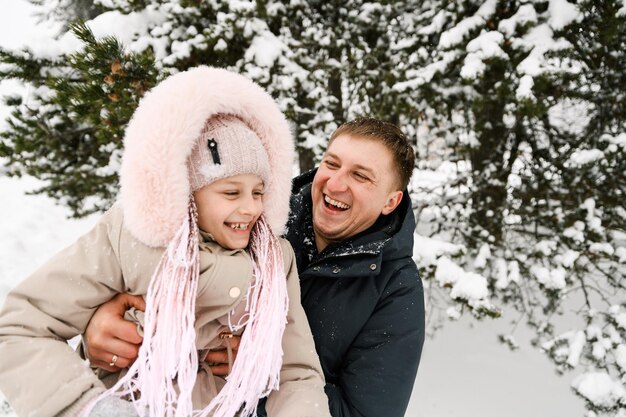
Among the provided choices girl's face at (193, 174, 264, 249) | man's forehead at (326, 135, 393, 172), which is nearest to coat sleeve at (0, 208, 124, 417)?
girl's face at (193, 174, 264, 249)

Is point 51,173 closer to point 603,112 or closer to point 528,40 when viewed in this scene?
point 528,40

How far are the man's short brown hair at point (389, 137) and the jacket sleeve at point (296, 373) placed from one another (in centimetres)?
94

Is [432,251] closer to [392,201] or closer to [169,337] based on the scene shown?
[392,201]

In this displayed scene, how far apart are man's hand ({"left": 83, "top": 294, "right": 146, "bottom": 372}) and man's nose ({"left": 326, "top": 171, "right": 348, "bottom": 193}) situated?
1233 millimetres

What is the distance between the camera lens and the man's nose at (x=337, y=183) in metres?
2.51

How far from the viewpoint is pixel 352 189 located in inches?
99.4

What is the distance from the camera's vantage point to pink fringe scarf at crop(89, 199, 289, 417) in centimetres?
154

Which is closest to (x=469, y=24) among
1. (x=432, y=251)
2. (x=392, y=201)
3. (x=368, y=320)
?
(x=432, y=251)

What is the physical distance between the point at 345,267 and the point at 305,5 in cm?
355

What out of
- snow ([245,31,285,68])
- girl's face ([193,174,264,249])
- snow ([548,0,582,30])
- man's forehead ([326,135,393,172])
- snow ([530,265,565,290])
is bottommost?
girl's face ([193,174,264,249])

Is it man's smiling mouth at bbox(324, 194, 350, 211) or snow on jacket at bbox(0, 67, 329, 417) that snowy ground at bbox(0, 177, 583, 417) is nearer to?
snow on jacket at bbox(0, 67, 329, 417)

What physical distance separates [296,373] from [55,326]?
0.91 meters

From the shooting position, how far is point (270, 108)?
1869mm

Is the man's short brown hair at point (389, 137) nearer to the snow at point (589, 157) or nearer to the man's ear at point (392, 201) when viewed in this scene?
the man's ear at point (392, 201)
